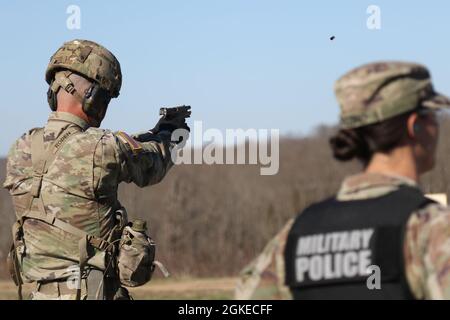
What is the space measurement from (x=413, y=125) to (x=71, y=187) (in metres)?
3.32

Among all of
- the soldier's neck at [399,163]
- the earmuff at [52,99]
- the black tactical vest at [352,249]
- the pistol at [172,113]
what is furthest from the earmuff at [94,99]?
the soldier's neck at [399,163]

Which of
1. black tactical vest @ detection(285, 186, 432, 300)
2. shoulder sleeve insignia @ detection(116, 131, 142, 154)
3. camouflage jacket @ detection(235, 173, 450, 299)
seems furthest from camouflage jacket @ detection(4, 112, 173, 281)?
black tactical vest @ detection(285, 186, 432, 300)

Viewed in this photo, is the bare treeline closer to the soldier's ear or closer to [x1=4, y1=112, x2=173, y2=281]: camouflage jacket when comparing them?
[x1=4, y1=112, x2=173, y2=281]: camouflage jacket

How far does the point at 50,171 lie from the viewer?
6402 mm

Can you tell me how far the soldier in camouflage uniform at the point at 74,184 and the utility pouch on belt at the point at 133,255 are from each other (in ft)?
0.18

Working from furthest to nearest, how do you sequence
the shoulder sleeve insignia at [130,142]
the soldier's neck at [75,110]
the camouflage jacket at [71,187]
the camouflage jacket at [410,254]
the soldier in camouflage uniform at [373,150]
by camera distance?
the soldier's neck at [75,110], the shoulder sleeve insignia at [130,142], the camouflage jacket at [71,187], the soldier in camouflage uniform at [373,150], the camouflage jacket at [410,254]

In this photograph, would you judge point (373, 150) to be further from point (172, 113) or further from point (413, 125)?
point (172, 113)

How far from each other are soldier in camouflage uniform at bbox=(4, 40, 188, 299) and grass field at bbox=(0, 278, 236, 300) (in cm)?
966

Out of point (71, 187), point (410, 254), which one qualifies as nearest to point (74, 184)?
point (71, 187)

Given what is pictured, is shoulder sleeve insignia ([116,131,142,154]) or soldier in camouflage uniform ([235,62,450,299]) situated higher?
shoulder sleeve insignia ([116,131,142,154])

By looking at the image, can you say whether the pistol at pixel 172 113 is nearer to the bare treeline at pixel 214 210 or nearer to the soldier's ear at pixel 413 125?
the soldier's ear at pixel 413 125

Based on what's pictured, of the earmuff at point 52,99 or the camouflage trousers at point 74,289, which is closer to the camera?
the camouflage trousers at point 74,289

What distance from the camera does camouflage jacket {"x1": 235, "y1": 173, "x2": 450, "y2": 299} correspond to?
3.18 meters

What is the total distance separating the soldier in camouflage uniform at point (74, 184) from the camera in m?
6.34
